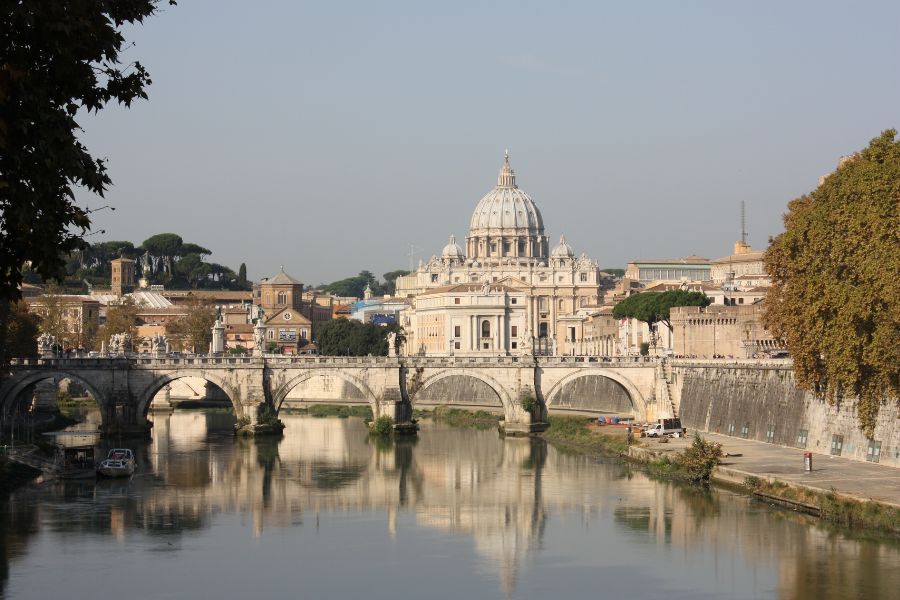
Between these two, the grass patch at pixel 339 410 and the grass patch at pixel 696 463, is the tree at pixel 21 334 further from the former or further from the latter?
the grass patch at pixel 696 463

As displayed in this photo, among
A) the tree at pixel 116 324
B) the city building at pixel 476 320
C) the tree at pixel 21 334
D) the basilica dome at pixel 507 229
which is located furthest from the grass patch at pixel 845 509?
the basilica dome at pixel 507 229

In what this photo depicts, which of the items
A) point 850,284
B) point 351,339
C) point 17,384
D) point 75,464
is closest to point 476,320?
point 351,339

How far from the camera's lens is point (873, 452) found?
42.3m

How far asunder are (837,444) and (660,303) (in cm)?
4603

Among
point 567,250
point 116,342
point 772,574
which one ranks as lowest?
point 772,574

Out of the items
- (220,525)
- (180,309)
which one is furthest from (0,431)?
(180,309)

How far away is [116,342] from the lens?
9038 centimetres

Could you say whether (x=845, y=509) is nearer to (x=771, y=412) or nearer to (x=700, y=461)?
(x=700, y=461)

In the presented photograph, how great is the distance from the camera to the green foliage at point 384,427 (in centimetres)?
6550

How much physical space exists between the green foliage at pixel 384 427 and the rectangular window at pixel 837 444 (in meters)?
24.7

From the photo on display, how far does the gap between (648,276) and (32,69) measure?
14749 centimetres

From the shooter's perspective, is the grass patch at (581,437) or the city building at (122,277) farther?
the city building at (122,277)

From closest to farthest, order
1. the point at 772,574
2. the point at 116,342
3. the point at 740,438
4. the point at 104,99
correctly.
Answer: the point at 104,99 < the point at 772,574 < the point at 740,438 < the point at 116,342

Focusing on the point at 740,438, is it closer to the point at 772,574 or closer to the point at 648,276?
the point at 772,574
